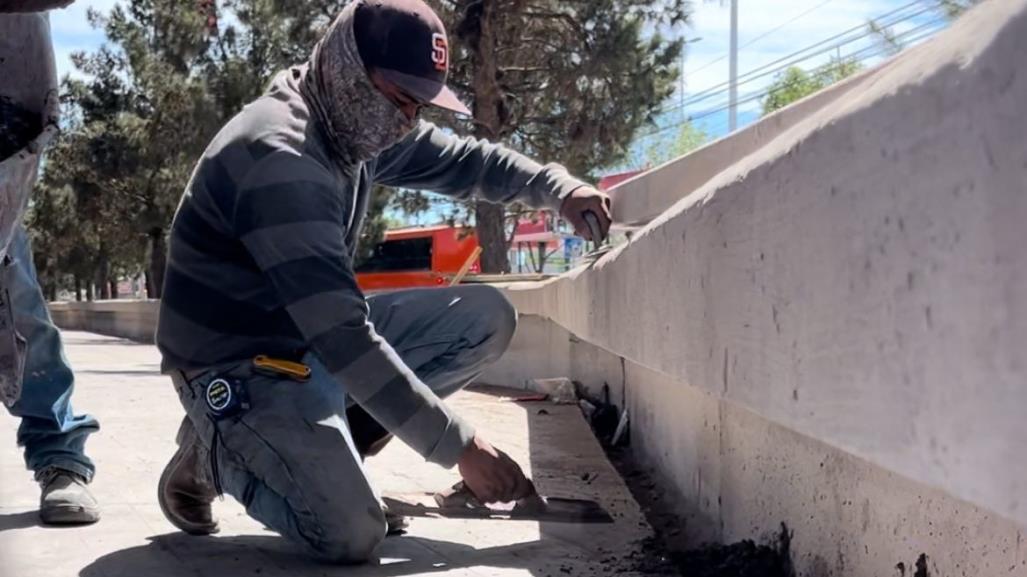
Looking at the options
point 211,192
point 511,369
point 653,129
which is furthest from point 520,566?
point 653,129

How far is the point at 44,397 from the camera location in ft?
11.7

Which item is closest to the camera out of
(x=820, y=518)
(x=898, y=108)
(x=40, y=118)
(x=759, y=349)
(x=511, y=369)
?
(x=898, y=108)

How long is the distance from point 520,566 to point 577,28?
14275 millimetres

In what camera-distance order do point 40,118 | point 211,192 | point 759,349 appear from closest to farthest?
point 759,349, point 40,118, point 211,192

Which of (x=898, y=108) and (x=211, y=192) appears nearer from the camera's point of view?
(x=898, y=108)

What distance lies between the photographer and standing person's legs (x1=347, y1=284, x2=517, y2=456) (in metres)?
3.40

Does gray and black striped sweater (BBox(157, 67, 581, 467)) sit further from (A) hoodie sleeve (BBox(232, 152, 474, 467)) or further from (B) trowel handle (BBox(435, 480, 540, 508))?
(B) trowel handle (BBox(435, 480, 540, 508))

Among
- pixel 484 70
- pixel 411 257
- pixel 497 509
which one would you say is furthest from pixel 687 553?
pixel 411 257

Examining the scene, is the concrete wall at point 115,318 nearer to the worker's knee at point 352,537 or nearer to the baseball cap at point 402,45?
the worker's knee at point 352,537

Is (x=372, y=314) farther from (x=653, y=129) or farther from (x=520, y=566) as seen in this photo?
(x=653, y=129)

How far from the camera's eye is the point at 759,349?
68.3 inches

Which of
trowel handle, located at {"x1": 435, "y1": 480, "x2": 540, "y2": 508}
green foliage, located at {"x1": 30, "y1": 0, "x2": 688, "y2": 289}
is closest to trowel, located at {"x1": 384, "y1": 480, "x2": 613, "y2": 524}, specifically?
trowel handle, located at {"x1": 435, "y1": 480, "x2": 540, "y2": 508}

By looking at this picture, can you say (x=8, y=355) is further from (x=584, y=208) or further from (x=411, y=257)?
(x=411, y=257)

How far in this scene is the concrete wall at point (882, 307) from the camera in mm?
1015
